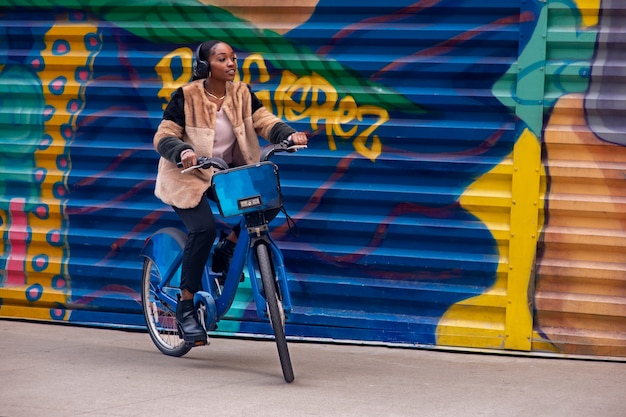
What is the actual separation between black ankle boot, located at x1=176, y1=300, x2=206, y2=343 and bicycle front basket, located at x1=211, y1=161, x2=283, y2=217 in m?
0.76

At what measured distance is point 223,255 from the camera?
685cm

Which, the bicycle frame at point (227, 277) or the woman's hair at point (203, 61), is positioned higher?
the woman's hair at point (203, 61)

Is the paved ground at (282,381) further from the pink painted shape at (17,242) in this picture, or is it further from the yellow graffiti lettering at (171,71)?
the yellow graffiti lettering at (171,71)

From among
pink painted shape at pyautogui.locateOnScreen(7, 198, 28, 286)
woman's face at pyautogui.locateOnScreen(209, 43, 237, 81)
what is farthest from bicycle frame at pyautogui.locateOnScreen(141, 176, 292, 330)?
pink painted shape at pyautogui.locateOnScreen(7, 198, 28, 286)

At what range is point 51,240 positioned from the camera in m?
8.19

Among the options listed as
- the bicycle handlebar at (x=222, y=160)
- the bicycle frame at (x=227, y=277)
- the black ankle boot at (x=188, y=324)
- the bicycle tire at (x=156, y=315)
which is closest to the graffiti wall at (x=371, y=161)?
the bicycle tire at (x=156, y=315)

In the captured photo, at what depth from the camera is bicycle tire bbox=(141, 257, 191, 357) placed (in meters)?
7.21

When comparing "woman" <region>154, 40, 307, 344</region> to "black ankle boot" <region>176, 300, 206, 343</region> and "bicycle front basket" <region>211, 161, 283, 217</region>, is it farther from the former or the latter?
"bicycle front basket" <region>211, 161, 283, 217</region>

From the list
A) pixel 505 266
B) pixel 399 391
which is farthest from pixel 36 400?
pixel 505 266

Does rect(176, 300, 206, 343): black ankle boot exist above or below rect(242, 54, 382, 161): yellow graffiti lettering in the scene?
below

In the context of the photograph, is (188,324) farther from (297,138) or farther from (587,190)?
(587,190)

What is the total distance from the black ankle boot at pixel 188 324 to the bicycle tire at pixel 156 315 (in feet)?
1.32

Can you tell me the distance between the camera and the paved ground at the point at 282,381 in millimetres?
5719

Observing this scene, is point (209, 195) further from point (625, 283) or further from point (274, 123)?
point (625, 283)
